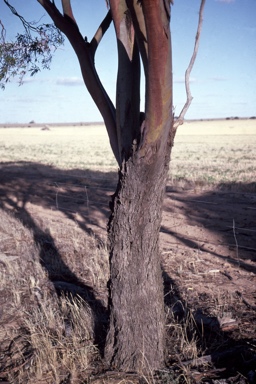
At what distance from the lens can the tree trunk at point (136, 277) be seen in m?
4.16

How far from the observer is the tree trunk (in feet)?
13.7

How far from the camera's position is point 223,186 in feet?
50.3

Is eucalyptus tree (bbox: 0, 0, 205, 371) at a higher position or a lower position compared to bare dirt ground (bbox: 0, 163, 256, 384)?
higher

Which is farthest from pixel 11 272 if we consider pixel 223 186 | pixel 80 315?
pixel 223 186

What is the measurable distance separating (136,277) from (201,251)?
4289mm

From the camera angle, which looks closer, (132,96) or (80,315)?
(132,96)

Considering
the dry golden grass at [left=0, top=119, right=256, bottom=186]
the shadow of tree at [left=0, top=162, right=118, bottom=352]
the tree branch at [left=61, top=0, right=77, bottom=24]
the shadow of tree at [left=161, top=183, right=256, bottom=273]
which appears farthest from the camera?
the dry golden grass at [left=0, top=119, right=256, bottom=186]

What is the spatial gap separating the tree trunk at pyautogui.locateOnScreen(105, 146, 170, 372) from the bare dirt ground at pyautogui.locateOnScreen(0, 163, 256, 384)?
0.37 meters

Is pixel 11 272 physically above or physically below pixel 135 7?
below

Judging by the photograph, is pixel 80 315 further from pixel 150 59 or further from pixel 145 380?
pixel 150 59

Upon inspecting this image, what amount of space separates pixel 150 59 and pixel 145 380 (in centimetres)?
259

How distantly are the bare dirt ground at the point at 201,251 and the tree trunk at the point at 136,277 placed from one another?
0.37 meters

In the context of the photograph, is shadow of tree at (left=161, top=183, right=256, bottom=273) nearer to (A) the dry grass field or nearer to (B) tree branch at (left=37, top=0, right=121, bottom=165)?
(A) the dry grass field

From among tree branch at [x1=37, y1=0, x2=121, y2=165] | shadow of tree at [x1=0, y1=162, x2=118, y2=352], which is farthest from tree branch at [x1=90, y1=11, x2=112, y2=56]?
shadow of tree at [x1=0, y1=162, x2=118, y2=352]
